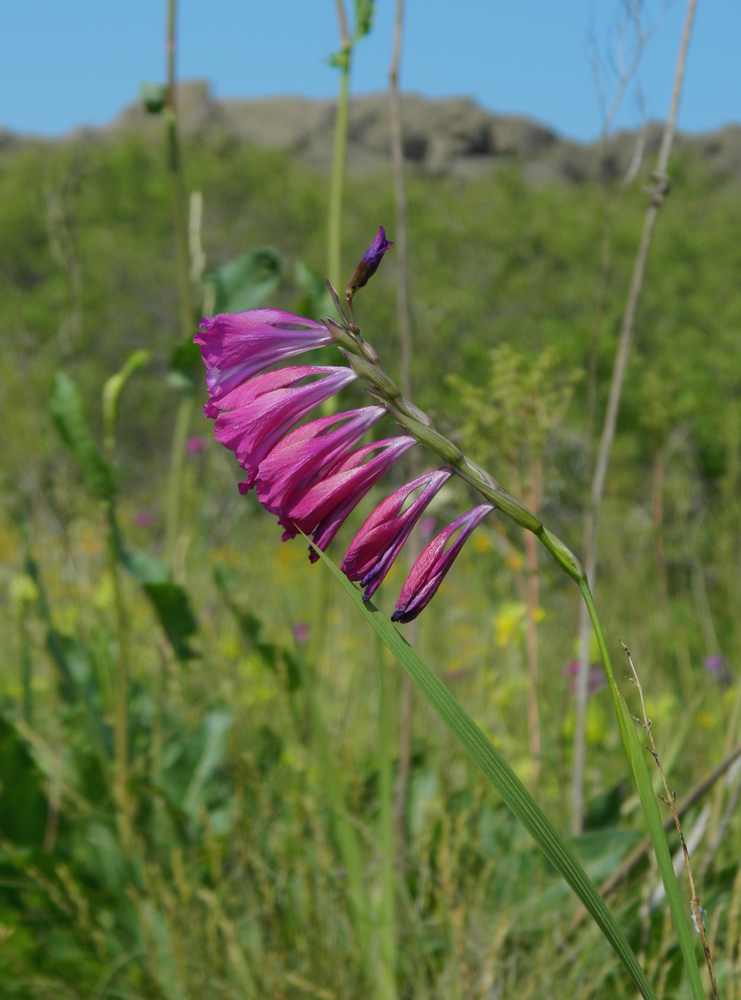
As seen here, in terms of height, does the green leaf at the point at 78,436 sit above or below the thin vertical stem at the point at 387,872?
above

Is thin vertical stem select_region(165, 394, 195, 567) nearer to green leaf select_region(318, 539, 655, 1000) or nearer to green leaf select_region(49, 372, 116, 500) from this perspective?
green leaf select_region(49, 372, 116, 500)

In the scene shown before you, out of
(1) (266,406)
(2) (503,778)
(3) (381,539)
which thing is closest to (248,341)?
(1) (266,406)

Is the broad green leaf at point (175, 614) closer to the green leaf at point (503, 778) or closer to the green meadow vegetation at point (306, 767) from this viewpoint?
the green meadow vegetation at point (306, 767)

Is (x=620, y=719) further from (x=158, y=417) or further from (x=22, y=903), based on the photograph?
(x=158, y=417)

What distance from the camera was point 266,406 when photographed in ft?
2.04

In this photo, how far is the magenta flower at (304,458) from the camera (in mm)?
613

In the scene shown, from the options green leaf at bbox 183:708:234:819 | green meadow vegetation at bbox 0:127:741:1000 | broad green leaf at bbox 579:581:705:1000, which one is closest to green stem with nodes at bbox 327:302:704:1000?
broad green leaf at bbox 579:581:705:1000

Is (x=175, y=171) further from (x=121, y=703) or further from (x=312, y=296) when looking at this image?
(x=121, y=703)

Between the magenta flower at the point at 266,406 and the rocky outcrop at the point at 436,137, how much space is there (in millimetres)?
35082

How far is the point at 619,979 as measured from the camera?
1.37m

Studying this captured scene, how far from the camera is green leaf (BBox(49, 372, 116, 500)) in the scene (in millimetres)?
1491

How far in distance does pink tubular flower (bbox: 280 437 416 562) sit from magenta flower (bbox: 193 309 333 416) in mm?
86

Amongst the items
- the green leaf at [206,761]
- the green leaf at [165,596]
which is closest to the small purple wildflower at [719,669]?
the green leaf at [206,761]

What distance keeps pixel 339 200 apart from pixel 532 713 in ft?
3.40
